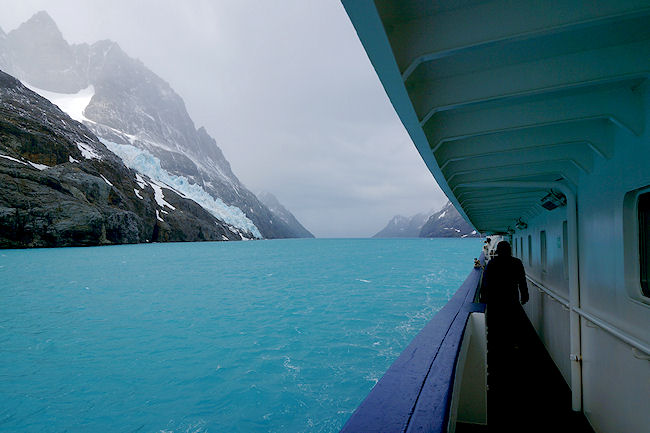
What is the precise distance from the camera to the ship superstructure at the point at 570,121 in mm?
1659

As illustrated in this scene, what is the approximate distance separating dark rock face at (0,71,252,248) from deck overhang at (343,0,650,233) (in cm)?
5571

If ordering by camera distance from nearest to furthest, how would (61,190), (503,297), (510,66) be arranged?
(510,66) → (503,297) → (61,190)

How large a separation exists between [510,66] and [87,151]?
79.5 m

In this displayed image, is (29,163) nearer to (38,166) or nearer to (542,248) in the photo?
(38,166)

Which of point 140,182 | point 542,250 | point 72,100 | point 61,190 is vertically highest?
point 72,100

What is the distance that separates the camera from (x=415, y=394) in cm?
143

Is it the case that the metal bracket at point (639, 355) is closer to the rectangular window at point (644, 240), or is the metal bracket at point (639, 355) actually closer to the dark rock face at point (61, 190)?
the rectangular window at point (644, 240)

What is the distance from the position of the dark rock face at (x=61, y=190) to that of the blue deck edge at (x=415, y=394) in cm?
5582

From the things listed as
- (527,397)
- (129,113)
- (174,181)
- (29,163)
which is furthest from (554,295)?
(129,113)

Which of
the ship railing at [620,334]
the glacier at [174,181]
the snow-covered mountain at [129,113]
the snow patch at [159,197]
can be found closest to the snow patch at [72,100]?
the snow-covered mountain at [129,113]

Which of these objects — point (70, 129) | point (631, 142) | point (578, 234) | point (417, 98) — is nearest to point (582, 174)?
point (578, 234)

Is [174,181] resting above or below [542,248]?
above

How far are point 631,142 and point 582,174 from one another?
1.31 metres

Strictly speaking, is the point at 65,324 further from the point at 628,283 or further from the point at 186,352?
the point at 628,283
